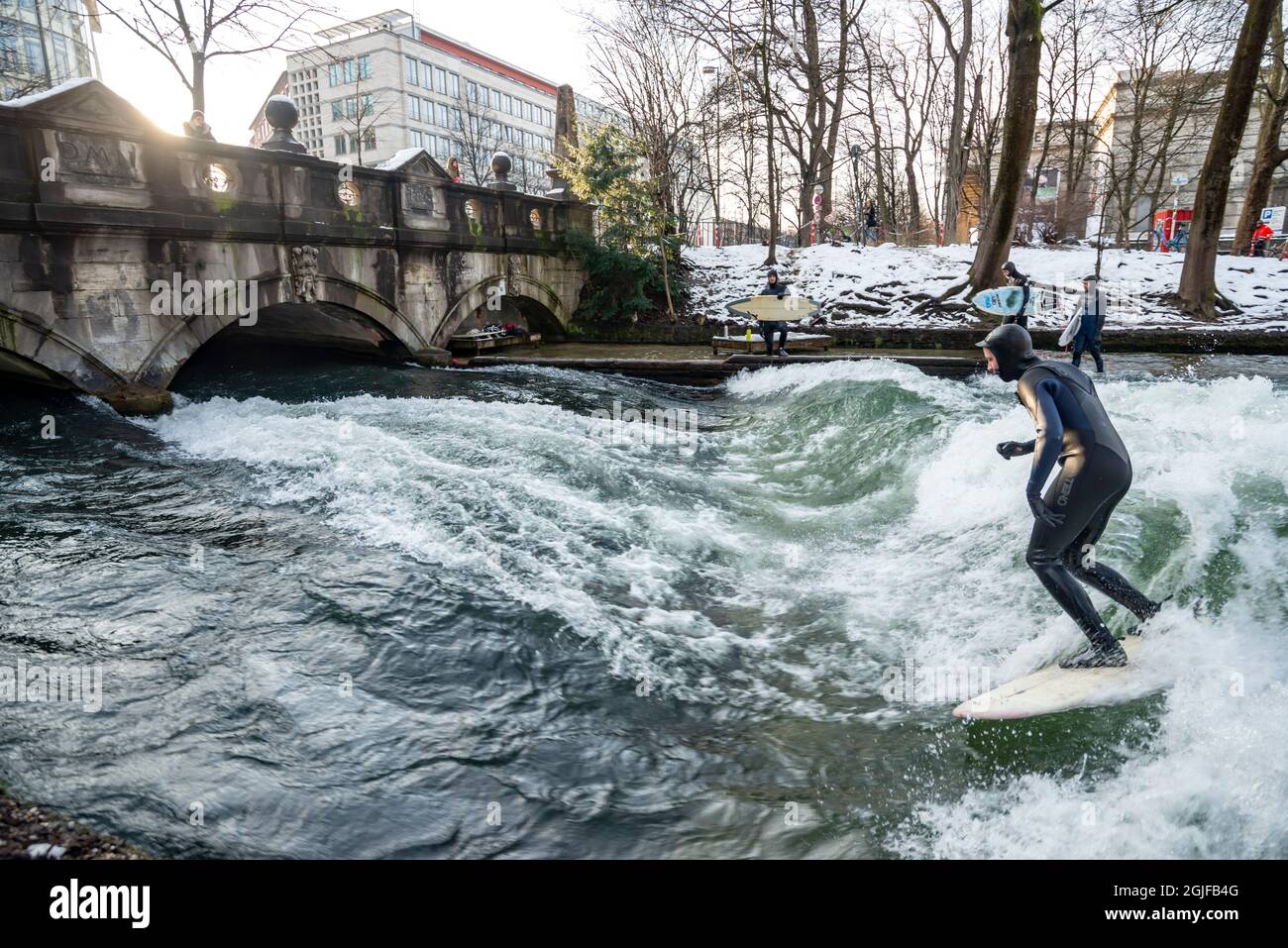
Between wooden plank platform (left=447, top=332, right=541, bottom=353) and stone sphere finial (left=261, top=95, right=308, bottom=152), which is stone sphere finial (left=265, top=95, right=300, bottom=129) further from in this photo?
wooden plank platform (left=447, top=332, right=541, bottom=353)

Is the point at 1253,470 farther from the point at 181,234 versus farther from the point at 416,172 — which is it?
the point at 416,172

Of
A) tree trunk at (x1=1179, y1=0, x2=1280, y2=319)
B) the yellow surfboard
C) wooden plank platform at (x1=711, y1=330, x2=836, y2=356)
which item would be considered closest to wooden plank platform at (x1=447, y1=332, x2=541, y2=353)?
wooden plank platform at (x1=711, y1=330, x2=836, y2=356)

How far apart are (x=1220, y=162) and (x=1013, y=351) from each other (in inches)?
703

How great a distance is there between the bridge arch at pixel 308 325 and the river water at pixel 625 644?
2.57 meters

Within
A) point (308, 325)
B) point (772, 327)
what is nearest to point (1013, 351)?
point (772, 327)

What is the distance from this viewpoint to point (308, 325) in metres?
17.7

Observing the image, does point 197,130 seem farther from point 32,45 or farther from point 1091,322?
point 32,45

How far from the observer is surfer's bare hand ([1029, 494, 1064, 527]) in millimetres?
4449

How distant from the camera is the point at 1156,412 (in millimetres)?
8906

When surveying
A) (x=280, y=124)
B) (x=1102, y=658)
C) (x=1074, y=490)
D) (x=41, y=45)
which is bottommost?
(x=1102, y=658)

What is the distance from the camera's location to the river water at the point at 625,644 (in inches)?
145

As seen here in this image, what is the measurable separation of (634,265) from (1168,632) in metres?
18.4

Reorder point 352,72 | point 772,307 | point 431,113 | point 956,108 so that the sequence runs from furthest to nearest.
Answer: point 431,113 < point 352,72 < point 956,108 < point 772,307
